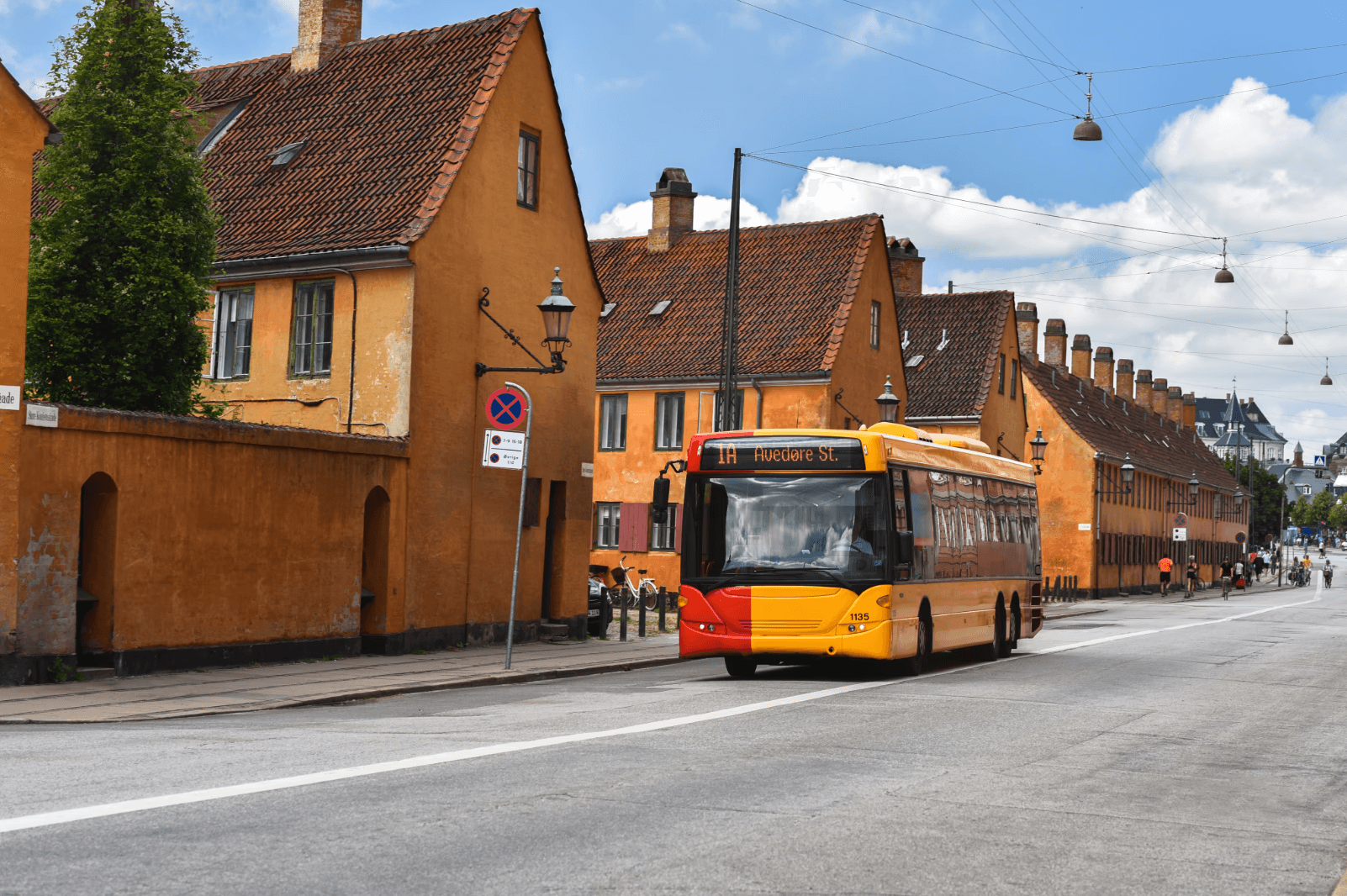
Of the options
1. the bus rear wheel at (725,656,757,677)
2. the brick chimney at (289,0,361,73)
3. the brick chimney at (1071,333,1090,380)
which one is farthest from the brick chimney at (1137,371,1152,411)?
the bus rear wheel at (725,656,757,677)

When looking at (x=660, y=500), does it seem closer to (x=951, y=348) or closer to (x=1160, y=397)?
(x=951, y=348)

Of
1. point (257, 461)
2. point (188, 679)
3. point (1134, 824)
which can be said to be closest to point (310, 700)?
point (188, 679)

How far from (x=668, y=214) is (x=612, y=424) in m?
7.13

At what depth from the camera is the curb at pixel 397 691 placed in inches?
497

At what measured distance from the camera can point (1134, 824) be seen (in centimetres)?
873

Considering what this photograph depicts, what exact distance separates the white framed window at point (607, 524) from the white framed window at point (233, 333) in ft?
67.2

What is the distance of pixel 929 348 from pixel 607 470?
49.0 ft

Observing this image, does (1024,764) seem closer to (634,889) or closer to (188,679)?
(634,889)

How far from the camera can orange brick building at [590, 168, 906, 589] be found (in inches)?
1560

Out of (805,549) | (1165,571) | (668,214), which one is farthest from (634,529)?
(1165,571)

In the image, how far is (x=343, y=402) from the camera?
72.0ft

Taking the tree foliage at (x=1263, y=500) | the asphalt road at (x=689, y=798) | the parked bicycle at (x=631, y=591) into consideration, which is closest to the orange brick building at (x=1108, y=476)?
the parked bicycle at (x=631, y=591)

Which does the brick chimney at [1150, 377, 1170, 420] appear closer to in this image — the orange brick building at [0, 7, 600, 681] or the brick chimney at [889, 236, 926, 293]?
the brick chimney at [889, 236, 926, 293]

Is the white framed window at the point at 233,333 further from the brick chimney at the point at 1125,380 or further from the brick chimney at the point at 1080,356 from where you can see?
the brick chimney at the point at 1125,380
